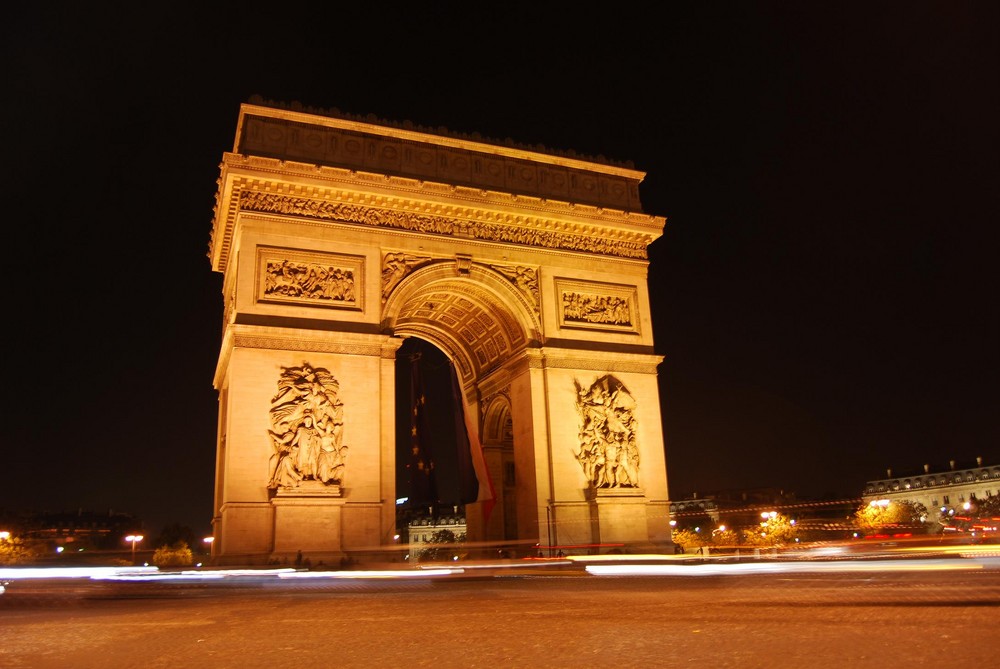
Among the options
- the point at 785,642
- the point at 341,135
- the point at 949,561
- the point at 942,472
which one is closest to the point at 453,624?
the point at 785,642

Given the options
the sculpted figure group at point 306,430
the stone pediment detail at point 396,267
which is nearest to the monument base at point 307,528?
the sculpted figure group at point 306,430

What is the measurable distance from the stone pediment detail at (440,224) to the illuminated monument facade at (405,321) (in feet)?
0.17

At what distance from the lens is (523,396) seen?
23906 millimetres

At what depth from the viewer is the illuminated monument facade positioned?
20094 millimetres

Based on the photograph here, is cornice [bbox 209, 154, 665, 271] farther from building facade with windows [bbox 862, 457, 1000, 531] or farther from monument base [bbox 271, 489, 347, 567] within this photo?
building facade with windows [bbox 862, 457, 1000, 531]

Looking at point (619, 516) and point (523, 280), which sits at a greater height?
point (523, 280)

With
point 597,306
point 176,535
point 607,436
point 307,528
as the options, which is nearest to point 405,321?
point 597,306

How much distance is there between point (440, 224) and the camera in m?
23.8

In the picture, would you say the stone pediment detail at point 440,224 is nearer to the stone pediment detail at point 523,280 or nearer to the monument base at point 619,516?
the stone pediment detail at point 523,280

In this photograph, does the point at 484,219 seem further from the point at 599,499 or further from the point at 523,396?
the point at 599,499

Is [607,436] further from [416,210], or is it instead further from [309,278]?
[309,278]

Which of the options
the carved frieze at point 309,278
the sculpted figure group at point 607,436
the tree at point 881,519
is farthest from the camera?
the tree at point 881,519

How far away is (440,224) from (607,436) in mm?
7764

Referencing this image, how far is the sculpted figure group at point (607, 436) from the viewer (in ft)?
75.8
